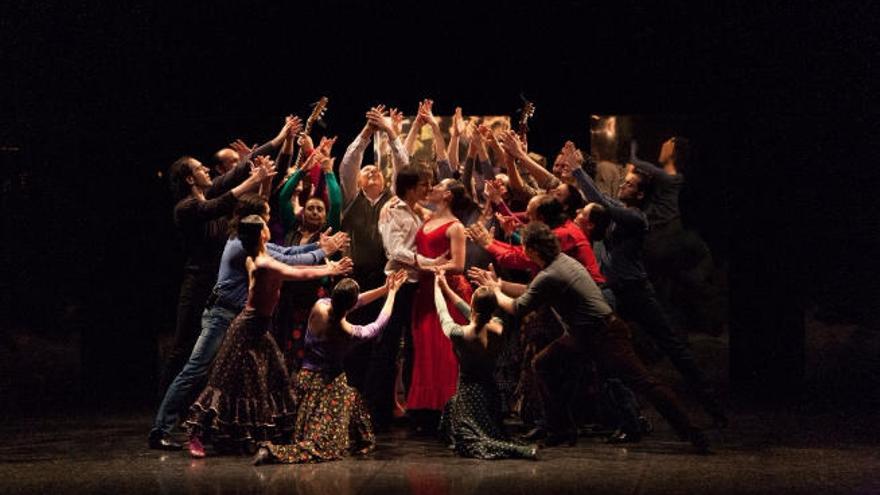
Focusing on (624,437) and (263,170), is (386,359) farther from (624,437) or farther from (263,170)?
(624,437)

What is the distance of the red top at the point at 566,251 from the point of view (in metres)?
8.40

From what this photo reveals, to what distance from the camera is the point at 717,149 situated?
1244cm

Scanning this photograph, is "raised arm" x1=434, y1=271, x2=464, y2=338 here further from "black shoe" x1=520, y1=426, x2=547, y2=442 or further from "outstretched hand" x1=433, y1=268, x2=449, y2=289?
"black shoe" x1=520, y1=426, x2=547, y2=442

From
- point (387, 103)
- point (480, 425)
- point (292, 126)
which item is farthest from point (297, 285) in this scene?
point (387, 103)

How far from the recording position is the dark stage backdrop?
33.3 feet

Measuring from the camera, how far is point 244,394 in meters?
8.00

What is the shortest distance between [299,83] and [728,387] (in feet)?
14.1

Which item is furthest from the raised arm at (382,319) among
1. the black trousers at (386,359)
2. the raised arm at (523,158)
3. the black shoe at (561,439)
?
the raised arm at (523,158)

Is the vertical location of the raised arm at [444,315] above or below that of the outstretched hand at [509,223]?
below

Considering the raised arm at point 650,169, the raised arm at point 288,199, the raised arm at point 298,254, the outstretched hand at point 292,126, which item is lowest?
the raised arm at point 298,254

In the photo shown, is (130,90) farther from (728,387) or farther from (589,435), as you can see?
(728,387)

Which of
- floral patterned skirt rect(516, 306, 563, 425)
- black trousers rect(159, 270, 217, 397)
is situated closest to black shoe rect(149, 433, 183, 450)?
black trousers rect(159, 270, 217, 397)

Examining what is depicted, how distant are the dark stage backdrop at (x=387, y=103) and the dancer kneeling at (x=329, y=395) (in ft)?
9.19

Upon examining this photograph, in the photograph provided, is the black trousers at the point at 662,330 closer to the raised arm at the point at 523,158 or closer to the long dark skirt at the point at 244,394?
the raised arm at the point at 523,158
